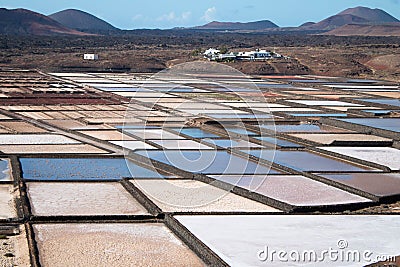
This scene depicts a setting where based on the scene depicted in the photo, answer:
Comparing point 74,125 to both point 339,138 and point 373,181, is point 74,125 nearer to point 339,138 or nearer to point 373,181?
point 339,138

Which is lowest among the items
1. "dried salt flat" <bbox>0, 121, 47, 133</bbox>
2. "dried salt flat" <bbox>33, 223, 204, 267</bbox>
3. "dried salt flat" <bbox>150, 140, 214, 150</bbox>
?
"dried salt flat" <bbox>150, 140, 214, 150</bbox>

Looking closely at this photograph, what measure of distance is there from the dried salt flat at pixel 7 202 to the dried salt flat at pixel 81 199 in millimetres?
286

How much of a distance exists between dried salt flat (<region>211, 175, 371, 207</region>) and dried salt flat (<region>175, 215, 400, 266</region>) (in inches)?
34.4

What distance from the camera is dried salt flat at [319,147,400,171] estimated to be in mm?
16141

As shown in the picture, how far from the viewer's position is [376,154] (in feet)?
56.8

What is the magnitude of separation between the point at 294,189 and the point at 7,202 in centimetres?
488

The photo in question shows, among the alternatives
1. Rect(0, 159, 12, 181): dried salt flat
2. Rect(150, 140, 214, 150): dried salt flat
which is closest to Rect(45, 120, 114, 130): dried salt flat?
Rect(150, 140, 214, 150): dried salt flat

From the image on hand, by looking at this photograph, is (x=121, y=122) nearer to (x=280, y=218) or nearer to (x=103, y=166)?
(x=103, y=166)

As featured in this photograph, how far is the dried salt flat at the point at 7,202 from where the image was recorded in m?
11.1

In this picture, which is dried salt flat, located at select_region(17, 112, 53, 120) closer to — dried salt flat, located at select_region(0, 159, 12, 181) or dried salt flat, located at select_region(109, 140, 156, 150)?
dried salt flat, located at select_region(109, 140, 156, 150)

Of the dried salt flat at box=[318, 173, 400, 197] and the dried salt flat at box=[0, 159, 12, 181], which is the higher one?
the dried salt flat at box=[0, 159, 12, 181]

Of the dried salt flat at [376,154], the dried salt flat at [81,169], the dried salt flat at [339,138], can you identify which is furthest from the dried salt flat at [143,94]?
the dried salt flat at [81,169]

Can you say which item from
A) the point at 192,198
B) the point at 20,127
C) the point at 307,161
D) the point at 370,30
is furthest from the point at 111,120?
the point at 370,30

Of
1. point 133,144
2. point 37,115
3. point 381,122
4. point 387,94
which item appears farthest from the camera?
point 387,94
